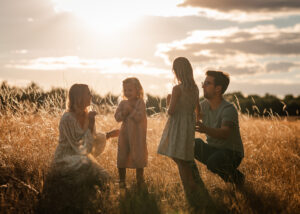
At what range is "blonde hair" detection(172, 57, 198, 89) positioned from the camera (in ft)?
12.1

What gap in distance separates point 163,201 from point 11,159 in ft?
7.90

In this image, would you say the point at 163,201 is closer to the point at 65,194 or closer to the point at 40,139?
the point at 65,194

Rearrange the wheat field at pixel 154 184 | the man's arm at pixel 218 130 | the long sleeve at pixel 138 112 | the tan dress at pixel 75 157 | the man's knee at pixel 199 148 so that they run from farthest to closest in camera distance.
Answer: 1. the man's knee at pixel 199 148
2. the long sleeve at pixel 138 112
3. the tan dress at pixel 75 157
4. the man's arm at pixel 218 130
5. the wheat field at pixel 154 184

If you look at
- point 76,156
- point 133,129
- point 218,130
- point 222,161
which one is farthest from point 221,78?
point 76,156

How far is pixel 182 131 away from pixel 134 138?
2.19ft

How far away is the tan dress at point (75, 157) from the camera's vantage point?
12.2 ft

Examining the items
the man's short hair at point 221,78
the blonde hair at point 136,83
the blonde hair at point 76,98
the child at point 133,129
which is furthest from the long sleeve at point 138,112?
the man's short hair at point 221,78

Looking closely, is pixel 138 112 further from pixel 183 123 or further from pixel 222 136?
pixel 222 136

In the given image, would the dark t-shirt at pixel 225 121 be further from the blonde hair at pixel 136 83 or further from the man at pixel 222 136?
the blonde hair at pixel 136 83

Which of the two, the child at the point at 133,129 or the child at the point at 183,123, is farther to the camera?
the child at the point at 133,129

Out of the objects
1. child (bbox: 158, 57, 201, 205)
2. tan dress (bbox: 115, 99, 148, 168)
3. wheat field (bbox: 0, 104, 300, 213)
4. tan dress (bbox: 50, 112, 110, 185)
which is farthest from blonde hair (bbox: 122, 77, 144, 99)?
wheat field (bbox: 0, 104, 300, 213)

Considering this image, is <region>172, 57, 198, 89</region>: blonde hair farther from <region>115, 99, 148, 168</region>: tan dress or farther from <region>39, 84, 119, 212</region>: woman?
<region>39, 84, 119, 212</region>: woman

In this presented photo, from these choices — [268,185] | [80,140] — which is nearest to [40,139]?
[80,140]

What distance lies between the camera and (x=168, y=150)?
3.72 m
